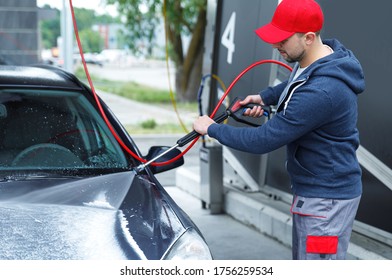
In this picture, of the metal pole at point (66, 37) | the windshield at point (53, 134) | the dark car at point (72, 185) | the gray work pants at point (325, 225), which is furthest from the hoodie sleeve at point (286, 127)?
the metal pole at point (66, 37)

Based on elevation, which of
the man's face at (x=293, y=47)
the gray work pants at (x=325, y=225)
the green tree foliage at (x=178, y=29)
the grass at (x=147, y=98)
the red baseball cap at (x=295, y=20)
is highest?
the red baseball cap at (x=295, y=20)

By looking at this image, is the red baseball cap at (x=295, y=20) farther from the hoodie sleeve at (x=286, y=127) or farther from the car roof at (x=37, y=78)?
the car roof at (x=37, y=78)

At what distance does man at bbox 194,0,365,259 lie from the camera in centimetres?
295

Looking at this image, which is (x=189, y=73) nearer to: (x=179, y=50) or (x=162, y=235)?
(x=179, y=50)

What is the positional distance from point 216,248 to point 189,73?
15.0 meters

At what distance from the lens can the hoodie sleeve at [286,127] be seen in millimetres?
2912

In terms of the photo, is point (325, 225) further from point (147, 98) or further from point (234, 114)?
point (147, 98)

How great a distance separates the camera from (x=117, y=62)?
35.4 metres

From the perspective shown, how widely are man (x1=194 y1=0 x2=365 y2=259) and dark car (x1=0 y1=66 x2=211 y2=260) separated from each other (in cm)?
50

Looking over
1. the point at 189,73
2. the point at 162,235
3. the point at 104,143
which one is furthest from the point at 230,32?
the point at 189,73

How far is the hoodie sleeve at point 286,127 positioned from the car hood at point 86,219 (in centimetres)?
46

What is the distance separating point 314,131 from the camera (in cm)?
303

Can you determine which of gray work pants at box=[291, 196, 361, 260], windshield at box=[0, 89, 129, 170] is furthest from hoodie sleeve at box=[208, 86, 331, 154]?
windshield at box=[0, 89, 129, 170]

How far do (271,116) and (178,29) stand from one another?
14284 millimetres
